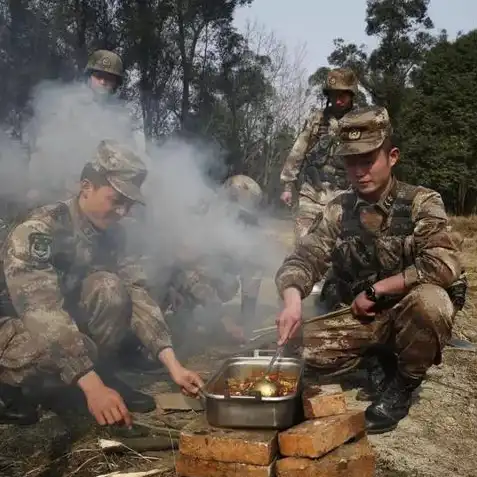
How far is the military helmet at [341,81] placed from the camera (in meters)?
6.15

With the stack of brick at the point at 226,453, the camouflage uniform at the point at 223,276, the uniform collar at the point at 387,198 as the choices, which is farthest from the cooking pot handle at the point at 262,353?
the camouflage uniform at the point at 223,276

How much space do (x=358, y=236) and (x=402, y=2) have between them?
2880 cm

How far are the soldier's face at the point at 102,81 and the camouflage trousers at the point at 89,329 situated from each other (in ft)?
7.86

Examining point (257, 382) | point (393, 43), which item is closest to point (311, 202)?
point (257, 382)

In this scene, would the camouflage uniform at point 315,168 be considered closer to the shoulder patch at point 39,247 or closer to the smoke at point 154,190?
the smoke at point 154,190

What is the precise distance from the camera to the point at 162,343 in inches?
138

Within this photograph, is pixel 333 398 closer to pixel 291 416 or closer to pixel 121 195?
pixel 291 416

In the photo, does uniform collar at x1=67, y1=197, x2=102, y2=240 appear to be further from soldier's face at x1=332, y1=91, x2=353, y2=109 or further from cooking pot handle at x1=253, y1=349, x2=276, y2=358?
soldier's face at x1=332, y1=91, x2=353, y2=109

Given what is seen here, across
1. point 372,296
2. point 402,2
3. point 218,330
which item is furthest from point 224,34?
point 372,296

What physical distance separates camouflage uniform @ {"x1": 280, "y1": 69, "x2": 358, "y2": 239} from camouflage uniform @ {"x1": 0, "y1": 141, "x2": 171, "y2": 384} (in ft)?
9.21

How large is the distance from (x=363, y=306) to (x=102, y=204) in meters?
1.55

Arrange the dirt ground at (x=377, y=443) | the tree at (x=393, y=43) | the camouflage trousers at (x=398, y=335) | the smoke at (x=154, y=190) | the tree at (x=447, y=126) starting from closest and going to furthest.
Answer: the dirt ground at (x=377, y=443), the camouflage trousers at (x=398, y=335), the smoke at (x=154, y=190), the tree at (x=447, y=126), the tree at (x=393, y=43)

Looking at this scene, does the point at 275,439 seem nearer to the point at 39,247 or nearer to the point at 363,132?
the point at 39,247

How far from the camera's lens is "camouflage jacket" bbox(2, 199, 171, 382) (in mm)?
3145
